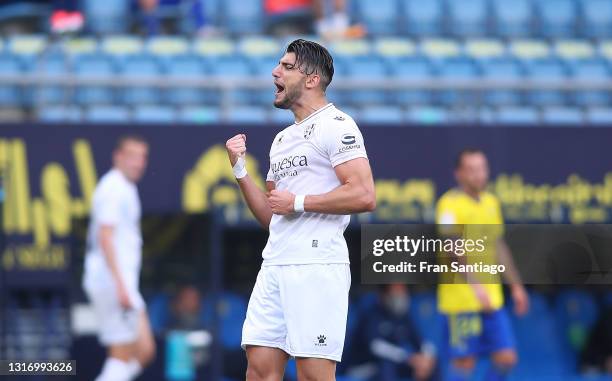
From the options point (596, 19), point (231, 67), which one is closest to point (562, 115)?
point (231, 67)

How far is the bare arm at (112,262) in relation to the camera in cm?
966

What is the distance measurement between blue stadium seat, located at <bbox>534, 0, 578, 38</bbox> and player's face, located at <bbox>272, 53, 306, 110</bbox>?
9807 mm

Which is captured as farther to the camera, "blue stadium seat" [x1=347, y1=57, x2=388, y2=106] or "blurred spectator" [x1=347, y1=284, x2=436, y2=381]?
"blue stadium seat" [x1=347, y1=57, x2=388, y2=106]

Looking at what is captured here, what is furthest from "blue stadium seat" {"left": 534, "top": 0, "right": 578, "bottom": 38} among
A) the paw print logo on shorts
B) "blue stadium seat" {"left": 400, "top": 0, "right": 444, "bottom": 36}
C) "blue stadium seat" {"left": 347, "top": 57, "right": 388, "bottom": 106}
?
the paw print logo on shorts

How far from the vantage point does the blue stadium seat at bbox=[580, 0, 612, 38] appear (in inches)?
585

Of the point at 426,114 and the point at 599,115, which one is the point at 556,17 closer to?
the point at 599,115

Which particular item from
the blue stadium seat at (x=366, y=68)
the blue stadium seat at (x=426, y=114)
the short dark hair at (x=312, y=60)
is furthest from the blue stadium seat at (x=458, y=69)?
the short dark hair at (x=312, y=60)

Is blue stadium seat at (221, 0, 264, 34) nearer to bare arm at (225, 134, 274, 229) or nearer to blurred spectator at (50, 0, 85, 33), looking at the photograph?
blurred spectator at (50, 0, 85, 33)

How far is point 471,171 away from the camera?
33.0 ft

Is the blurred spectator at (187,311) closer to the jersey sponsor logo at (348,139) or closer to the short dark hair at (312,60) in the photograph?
the short dark hair at (312,60)

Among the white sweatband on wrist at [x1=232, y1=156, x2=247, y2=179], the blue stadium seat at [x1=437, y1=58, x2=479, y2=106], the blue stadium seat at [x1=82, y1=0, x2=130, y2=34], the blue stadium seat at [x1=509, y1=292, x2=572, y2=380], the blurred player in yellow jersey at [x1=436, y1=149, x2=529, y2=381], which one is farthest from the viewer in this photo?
the blue stadium seat at [x1=82, y1=0, x2=130, y2=34]

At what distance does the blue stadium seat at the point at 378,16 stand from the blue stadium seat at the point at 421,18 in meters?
0.11

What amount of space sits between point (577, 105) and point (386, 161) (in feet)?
6.50

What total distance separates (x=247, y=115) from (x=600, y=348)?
407 cm
